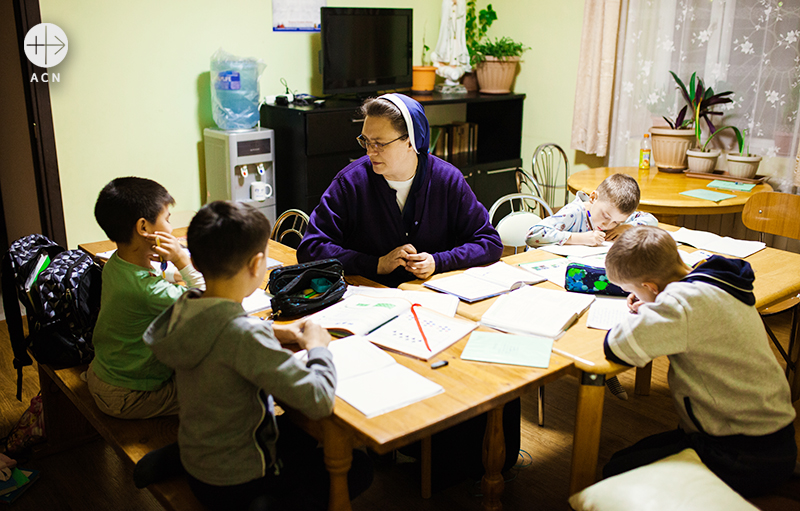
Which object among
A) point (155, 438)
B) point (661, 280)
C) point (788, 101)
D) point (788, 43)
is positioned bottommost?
point (155, 438)

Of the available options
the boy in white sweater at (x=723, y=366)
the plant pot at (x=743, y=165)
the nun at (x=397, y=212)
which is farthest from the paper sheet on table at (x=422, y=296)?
the plant pot at (x=743, y=165)

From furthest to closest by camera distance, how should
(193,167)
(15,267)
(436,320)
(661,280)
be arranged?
(193,167) → (15,267) → (436,320) → (661,280)

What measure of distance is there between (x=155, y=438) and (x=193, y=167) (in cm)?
247

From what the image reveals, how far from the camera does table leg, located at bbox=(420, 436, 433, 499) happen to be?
198cm

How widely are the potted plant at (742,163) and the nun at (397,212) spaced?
2.07 m

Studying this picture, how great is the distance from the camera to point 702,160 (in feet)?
12.3

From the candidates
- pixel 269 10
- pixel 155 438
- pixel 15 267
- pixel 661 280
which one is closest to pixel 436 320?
pixel 661 280

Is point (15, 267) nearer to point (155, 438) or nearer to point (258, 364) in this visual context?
point (155, 438)

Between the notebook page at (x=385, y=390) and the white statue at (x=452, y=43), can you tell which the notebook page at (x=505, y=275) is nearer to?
the notebook page at (x=385, y=390)

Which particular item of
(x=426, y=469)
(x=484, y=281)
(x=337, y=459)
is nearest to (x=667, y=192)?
(x=484, y=281)

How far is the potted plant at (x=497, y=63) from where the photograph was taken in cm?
465

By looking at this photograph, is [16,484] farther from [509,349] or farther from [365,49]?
[365,49]

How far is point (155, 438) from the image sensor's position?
5.34 feet

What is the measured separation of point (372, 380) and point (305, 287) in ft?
1.81
